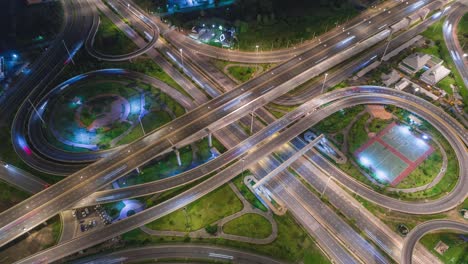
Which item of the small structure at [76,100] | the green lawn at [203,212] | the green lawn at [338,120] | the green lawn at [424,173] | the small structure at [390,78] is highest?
the small structure at [76,100]

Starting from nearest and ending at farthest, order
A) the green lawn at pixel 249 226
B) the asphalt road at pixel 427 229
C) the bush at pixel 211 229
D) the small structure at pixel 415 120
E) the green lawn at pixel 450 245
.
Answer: the green lawn at pixel 450 245, the asphalt road at pixel 427 229, the bush at pixel 211 229, the green lawn at pixel 249 226, the small structure at pixel 415 120

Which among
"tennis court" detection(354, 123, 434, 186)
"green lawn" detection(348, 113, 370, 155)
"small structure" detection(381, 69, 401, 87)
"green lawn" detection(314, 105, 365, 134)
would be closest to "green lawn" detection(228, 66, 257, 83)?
"green lawn" detection(314, 105, 365, 134)

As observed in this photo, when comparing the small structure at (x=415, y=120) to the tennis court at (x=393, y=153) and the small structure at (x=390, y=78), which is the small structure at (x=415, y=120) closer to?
the tennis court at (x=393, y=153)

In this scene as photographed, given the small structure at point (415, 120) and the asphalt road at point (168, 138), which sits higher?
the asphalt road at point (168, 138)

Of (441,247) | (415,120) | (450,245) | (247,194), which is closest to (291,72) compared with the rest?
(415,120)

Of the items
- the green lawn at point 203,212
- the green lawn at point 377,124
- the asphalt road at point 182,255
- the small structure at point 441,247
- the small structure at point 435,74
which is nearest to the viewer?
the asphalt road at point 182,255

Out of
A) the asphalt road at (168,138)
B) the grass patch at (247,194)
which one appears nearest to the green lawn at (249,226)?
the grass patch at (247,194)

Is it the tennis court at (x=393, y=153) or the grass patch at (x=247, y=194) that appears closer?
the grass patch at (x=247, y=194)

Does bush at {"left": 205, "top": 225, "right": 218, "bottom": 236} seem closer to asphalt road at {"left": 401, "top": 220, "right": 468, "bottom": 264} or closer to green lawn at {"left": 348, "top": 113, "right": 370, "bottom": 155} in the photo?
asphalt road at {"left": 401, "top": 220, "right": 468, "bottom": 264}
